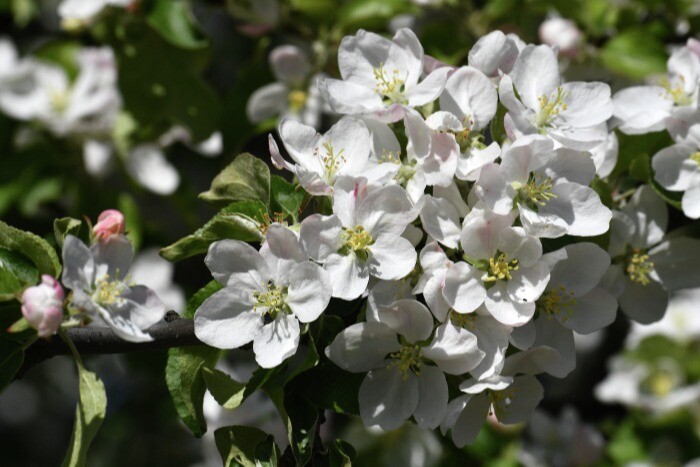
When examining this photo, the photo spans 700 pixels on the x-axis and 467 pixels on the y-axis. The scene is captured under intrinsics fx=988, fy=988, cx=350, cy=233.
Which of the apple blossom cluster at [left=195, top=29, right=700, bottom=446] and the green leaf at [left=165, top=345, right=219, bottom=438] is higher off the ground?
the apple blossom cluster at [left=195, top=29, right=700, bottom=446]

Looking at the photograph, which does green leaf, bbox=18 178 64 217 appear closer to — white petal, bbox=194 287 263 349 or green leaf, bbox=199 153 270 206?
green leaf, bbox=199 153 270 206

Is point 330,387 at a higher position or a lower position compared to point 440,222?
lower

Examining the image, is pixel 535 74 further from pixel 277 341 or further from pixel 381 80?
pixel 277 341

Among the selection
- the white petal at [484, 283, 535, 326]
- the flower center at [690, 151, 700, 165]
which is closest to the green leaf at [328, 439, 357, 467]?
the white petal at [484, 283, 535, 326]

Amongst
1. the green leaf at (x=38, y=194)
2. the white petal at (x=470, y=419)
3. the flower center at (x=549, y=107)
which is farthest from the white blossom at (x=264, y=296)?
the green leaf at (x=38, y=194)

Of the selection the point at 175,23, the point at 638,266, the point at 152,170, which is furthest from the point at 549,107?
the point at 152,170

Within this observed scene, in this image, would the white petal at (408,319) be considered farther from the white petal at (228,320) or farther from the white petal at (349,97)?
the white petal at (349,97)
